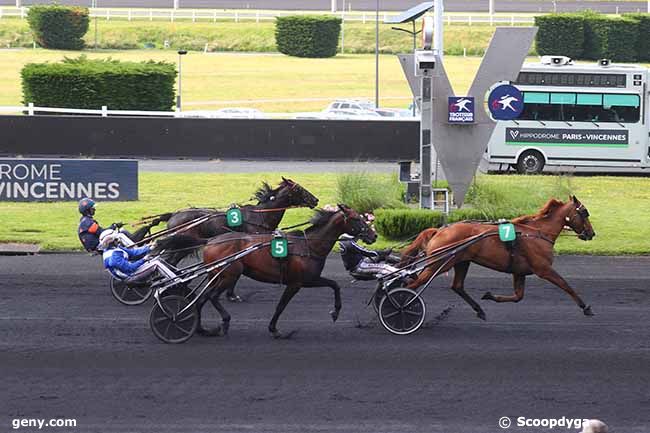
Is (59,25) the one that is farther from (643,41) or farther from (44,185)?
(44,185)

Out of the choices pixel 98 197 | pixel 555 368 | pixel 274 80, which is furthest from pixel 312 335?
pixel 274 80

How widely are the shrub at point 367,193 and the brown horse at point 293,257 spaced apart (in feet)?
25.2

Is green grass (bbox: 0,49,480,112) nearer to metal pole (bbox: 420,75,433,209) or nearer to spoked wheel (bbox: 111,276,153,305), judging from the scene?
metal pole (bbox: 420,75,433,209)

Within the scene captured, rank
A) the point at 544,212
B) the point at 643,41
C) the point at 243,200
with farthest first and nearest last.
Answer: the point at 643,41 → the point at 243,200 → the point at 544,212

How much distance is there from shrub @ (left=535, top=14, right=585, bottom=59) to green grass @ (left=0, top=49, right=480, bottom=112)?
11.3 feet

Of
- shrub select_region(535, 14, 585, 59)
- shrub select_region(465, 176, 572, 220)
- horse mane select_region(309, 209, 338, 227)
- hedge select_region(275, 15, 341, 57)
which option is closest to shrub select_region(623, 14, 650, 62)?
shrub select_region(535, 14, 585, 59)

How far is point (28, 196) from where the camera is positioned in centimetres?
2114

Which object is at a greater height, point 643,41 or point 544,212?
point 643,41

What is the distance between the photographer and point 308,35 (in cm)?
5331

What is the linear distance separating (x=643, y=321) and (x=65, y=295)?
675 cm

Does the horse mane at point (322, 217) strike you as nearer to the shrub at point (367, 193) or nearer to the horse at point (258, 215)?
the horse at point (258, 215)

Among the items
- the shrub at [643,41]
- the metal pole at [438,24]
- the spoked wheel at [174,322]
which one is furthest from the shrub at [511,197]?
the shrub at [643,41]

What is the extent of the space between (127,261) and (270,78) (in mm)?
38045

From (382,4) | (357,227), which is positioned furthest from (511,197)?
(382,4)
